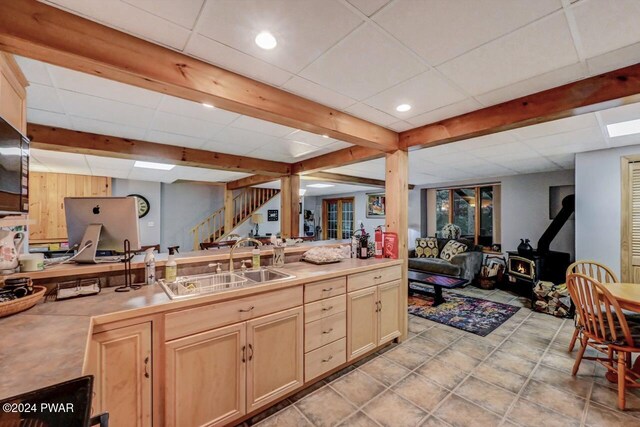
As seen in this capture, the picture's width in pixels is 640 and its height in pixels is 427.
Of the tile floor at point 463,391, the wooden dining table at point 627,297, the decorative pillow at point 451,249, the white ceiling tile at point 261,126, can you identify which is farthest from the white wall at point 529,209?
the white ceiling tile at point 261,126

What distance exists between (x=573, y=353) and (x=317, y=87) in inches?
144

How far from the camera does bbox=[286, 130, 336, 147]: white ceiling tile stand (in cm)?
314

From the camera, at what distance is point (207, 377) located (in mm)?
1674

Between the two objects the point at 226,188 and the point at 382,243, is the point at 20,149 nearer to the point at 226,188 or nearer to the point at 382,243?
the point at 382,243

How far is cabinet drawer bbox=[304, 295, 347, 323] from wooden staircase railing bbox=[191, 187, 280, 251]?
20.0 ft

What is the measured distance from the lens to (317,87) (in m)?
2.06

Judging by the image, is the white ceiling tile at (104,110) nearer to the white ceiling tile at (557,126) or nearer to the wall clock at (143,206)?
the white ceiling tile at (557,126)

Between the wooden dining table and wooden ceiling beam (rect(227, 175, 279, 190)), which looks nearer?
the wooden dining table

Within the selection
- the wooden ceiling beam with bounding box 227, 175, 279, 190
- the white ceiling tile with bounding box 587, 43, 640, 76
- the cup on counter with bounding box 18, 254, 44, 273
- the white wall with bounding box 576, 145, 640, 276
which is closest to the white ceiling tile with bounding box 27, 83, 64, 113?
the cup on counter with bounding box 18, 254, 44, 273

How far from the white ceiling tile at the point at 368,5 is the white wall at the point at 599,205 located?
14.3 ft

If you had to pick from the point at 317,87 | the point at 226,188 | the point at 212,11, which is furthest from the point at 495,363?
the point at 226,188

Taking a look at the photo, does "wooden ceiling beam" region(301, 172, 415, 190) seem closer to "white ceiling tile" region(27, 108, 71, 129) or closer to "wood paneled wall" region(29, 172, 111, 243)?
"white ceiling tile" region(27, 108, 71, 129)

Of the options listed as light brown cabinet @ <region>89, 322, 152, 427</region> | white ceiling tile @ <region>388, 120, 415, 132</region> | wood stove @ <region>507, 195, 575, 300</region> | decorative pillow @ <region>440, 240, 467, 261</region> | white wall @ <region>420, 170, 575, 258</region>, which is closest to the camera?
light brown cabinet @ <region>89, 322, 152, 427</region>

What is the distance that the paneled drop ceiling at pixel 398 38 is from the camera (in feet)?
4.20
